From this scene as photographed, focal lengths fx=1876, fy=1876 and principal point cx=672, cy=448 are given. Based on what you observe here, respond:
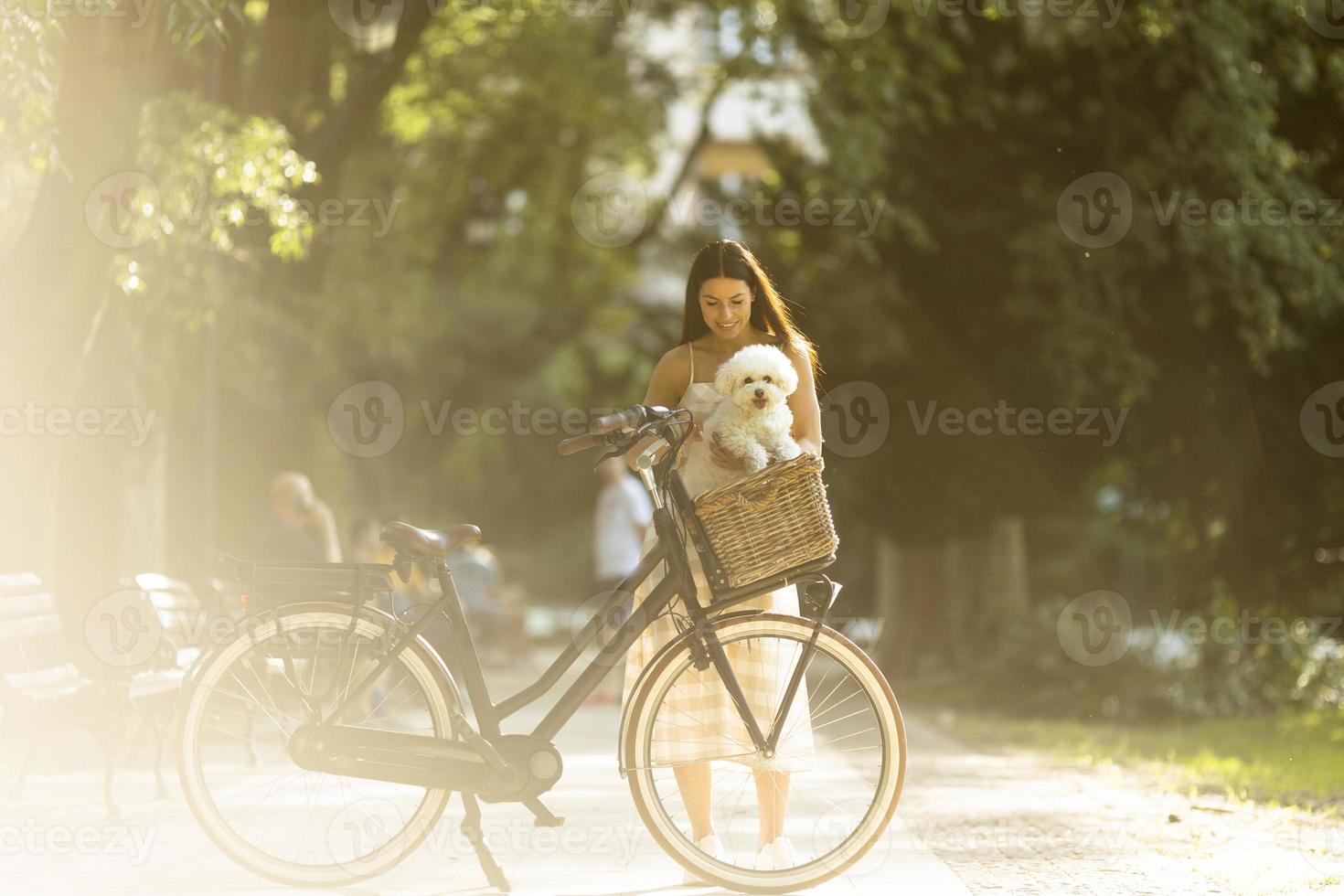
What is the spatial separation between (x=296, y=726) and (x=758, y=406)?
1.76 m

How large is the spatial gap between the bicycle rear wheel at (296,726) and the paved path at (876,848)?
0.16 metres

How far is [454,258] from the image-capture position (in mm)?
27250

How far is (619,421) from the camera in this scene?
224 inches

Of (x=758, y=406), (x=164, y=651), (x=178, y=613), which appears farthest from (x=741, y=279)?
(x=178, y=613)

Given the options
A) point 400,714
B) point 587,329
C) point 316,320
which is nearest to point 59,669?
point 400,714

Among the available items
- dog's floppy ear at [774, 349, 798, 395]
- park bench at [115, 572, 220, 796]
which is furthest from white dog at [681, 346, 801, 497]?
park bench at [115, 572, 220, 796]

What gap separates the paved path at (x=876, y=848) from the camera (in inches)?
245

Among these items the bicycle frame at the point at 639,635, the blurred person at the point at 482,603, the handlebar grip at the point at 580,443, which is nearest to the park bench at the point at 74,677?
the bicycle frame at the point at 639,635

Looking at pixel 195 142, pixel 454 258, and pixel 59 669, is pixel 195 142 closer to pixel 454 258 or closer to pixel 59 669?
pixel 59 669

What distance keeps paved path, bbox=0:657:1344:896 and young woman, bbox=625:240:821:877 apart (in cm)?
35

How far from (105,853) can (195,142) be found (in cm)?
498

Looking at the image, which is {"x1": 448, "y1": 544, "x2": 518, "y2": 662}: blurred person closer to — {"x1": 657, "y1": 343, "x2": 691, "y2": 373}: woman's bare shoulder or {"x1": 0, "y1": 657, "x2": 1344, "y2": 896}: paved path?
{"x1": 0, "y1": 657, "x2": 1344, "y2": 896}: paved path

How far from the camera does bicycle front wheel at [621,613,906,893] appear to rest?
18.9 feet

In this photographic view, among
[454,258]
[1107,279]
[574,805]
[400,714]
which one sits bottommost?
[574,805]
